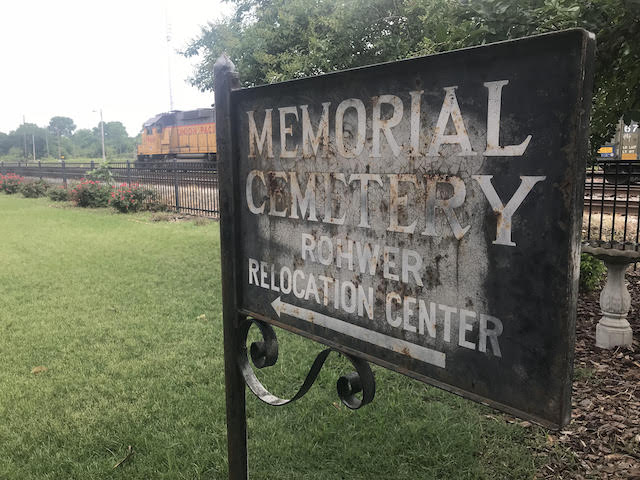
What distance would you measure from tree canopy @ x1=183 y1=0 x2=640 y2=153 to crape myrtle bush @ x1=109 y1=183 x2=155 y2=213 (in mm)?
3646

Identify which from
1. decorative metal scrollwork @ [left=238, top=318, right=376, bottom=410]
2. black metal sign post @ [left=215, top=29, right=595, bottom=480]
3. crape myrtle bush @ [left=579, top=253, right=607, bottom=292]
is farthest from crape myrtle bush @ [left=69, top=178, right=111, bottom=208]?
black metal sign post @ [left=215, top=29, right=595, bottom=480]

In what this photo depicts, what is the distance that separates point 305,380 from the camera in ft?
6.55

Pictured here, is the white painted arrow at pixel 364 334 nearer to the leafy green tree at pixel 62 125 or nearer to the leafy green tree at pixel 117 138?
the leafy green tree at pixel 117 138

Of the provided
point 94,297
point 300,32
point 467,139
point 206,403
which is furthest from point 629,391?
point 300,32

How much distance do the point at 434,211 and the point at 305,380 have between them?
3.21 ft

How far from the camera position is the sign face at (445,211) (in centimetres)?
106

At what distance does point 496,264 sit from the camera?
46.4 inches

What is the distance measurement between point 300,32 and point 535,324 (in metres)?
10.4

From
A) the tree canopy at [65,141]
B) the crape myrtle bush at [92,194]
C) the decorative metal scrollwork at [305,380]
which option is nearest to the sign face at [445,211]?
the decorative metal scrollwork at [305,380]

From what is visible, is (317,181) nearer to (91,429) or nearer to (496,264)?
(496,264)

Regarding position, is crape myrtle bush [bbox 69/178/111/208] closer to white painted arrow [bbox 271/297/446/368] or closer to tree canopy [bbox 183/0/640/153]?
tree canopy [bbox 183/0/640/153]

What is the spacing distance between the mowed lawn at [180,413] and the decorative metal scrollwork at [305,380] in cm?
116

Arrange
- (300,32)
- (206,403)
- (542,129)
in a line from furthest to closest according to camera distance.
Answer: (300,32) < (206,403) < (542,129)

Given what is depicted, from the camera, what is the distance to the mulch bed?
9.71 ft
